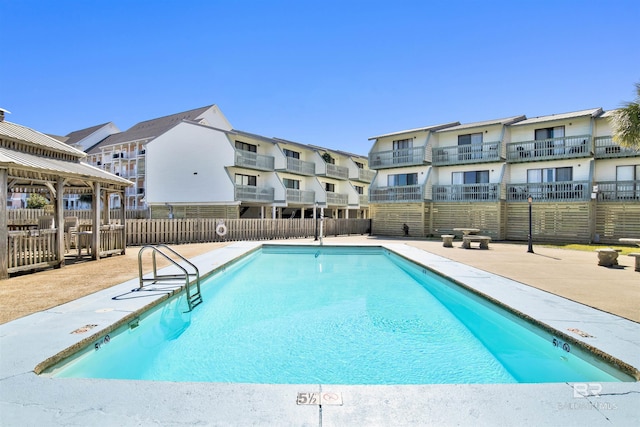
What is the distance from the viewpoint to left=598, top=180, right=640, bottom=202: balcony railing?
22812 mm

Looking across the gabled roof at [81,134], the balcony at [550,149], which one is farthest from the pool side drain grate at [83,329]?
the gabled roof at [81,134]

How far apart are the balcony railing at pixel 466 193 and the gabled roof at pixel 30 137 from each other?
24.7 meters

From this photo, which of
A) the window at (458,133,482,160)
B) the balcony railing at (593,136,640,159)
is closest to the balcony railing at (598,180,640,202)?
the balcony railing at (593,136,640,159)

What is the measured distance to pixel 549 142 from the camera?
25125mm

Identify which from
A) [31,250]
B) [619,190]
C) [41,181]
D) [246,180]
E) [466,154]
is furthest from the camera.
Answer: [246,180]

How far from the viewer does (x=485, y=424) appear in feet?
9.46

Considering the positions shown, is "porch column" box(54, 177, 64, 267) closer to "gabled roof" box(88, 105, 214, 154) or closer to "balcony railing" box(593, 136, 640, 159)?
"balcony railing" box(593, 136, 640, 159)

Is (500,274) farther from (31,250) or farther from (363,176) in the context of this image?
(363,176)

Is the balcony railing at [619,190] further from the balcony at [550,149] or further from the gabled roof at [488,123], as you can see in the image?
the gabled roof at [488,123]

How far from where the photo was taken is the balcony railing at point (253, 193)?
103 feet

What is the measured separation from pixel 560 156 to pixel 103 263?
1100 inches

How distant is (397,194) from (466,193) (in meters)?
5.54

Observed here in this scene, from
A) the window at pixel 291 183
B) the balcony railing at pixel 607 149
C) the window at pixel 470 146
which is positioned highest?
the window at pixel 470 146

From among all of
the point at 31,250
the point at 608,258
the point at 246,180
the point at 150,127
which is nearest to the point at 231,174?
the point at 246,180
